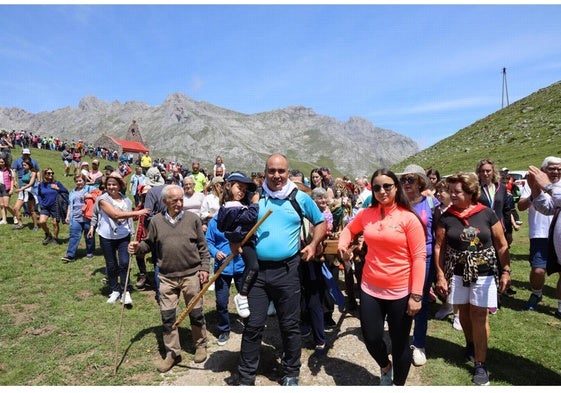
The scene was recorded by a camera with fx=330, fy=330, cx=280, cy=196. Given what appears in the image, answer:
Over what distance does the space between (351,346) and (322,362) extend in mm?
686

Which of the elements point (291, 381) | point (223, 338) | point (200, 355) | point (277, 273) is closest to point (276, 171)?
point (277, 273)

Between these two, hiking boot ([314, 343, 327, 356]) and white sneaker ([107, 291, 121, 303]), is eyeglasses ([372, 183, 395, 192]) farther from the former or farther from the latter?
white sneaker ([107, 291, 121, 303])

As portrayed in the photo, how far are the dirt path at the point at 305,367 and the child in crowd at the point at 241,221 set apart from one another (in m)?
1.29

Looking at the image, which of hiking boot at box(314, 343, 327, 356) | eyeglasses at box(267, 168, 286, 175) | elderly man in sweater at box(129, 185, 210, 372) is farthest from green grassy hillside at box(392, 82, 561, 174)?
elderly man in sweater at box(129, 185, 210, 372)

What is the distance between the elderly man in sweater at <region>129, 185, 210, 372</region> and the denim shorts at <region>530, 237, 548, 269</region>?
21.0 feet

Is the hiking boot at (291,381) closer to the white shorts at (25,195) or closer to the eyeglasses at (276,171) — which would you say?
the eyeglasses at (276,171)

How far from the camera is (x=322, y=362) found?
4965 millimetres

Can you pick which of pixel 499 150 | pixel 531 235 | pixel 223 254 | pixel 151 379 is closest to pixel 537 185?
pixel 531 235

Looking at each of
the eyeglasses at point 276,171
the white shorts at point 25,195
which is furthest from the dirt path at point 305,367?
the white shorts at point 25,195

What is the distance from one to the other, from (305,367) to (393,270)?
226cm

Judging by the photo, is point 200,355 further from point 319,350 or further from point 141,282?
point 141,282

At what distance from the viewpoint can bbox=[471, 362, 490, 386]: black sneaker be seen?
4.25 m

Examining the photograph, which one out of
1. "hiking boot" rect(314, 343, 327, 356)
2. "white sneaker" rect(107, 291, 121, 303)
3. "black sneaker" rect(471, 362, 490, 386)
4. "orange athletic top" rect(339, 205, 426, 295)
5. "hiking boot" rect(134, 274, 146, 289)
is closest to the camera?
"orange athletic top" rect(339, 205, 426, 295)
